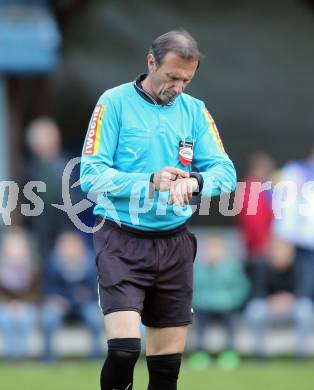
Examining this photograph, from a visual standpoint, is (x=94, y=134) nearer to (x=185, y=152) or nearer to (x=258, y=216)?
(x=185, y=152)

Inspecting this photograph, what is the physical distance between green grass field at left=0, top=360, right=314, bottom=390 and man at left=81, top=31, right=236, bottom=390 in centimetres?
275

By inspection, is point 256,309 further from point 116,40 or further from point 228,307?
point 116,40

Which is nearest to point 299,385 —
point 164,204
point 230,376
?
point 230,376

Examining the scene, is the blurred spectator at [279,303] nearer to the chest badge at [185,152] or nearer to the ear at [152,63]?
the chest badge at [185,152]

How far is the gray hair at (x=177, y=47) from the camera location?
592 cm

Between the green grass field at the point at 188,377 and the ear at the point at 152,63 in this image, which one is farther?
the green grass field at the point at 188,377

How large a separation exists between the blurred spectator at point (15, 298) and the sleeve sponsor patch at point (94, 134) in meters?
4.71

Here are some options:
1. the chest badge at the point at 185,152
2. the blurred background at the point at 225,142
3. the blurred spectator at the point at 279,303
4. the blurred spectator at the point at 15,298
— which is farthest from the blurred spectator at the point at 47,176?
the chest badge at the point at 185,152

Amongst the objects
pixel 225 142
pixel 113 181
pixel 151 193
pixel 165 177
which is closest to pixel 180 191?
pixel 165 177

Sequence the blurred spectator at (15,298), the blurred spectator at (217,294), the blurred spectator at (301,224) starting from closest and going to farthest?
the blurred spectator at (15,298) → the blurred spectator at (217,294) → the blurred spectator at (301,224)

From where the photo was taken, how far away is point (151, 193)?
597 cm

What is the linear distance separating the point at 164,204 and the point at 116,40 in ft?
20.9

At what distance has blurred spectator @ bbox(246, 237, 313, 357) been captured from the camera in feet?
35.2

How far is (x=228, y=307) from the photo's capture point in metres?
10.7
